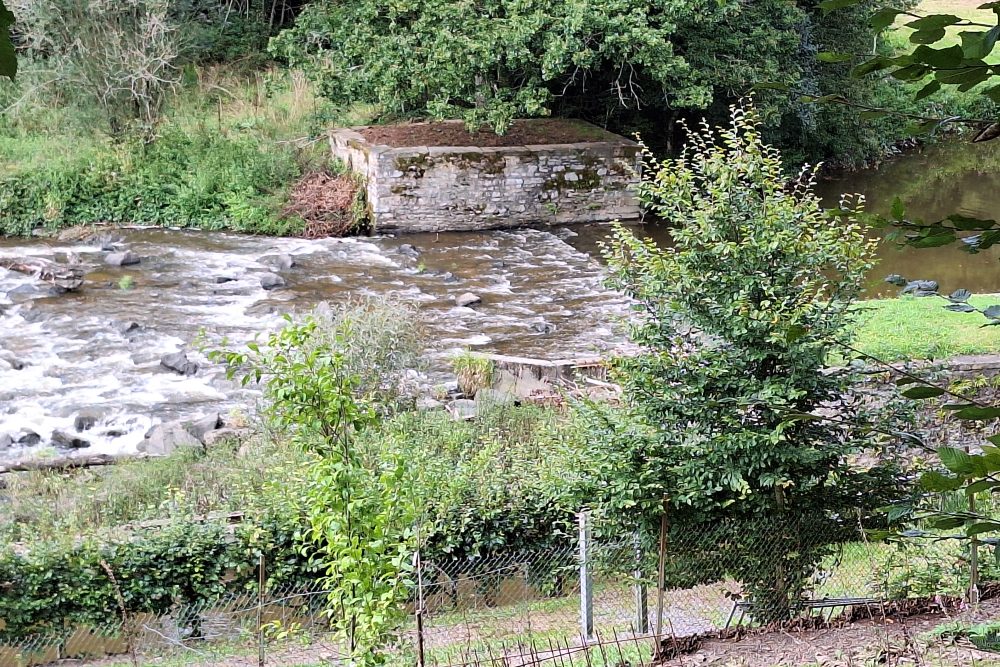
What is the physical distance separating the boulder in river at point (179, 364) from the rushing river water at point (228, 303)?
9cm

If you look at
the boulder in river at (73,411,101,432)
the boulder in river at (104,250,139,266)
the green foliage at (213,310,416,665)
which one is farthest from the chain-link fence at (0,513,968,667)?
the boulder in river at (104,250,139,266)

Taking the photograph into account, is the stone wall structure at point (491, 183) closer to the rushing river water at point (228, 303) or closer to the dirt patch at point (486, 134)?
the dirt patch at point (486, 134)

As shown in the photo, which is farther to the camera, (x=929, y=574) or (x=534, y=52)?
(x=534, y=52)


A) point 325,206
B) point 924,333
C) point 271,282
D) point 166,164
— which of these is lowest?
point 271,282

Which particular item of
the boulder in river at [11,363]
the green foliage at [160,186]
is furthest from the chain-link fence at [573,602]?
the green foliage at [160,186]

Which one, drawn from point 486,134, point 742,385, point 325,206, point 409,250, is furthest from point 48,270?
A: point 742,385

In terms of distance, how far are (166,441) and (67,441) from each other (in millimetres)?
1287

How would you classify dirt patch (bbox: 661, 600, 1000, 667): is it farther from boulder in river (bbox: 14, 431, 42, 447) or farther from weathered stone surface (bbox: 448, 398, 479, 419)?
boulder in river (bbox: 14, 431, 42, 447)

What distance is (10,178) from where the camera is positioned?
21281 mm

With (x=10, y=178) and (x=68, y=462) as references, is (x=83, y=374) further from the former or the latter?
(x=10, y=178)

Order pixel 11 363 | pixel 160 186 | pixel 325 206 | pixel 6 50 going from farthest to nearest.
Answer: pixel 160 186 → pixel 325 206 → pixel 11 363 → pixel 6 50

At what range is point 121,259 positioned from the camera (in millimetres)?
19109

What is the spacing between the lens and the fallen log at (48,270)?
57.7 feet

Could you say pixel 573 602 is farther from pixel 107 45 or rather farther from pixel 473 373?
pixel 107 45
